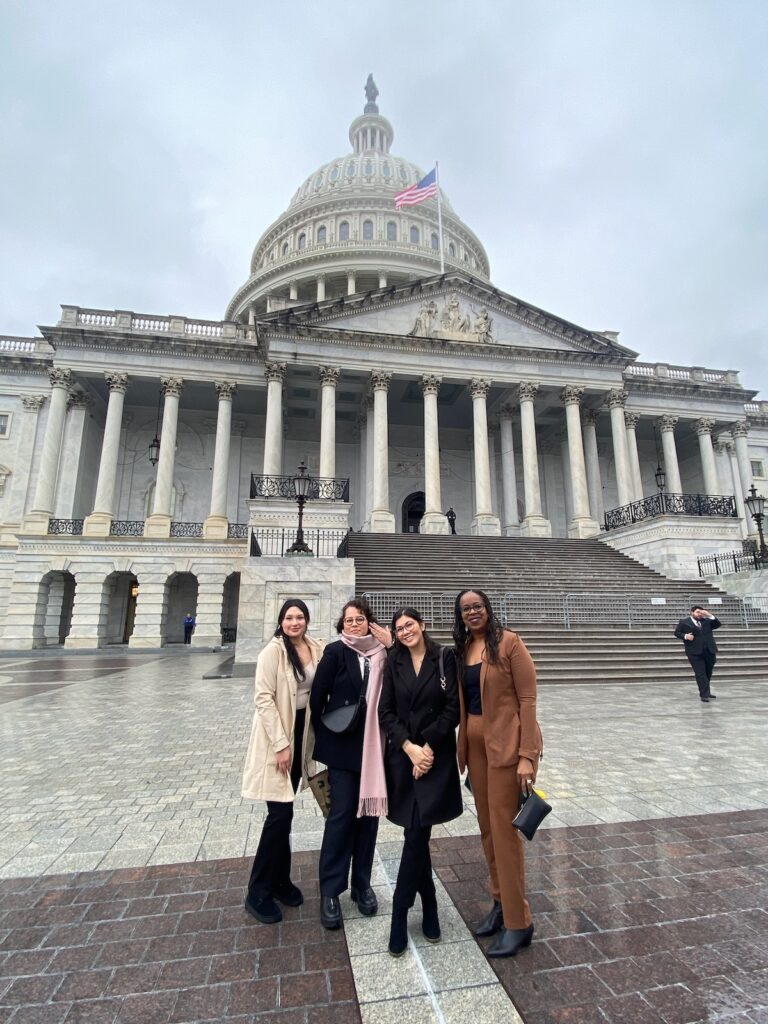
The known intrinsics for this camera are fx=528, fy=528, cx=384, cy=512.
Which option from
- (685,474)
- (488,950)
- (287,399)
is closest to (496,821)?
(488,950)

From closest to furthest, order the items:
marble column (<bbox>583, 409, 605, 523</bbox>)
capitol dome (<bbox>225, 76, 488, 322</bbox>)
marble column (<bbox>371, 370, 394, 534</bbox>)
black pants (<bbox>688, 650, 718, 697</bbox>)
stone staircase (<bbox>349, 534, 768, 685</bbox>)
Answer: black pants (<bbox>688, 650, 718, 697</bbox>), stone staircase (<bbox>349, 534, 768, 685</bbox>), marble column (<bbox>371, 370, 394, 534</bbox>), marble column (<bbox>583, 409, 605, 523</bbox>), capitol dome (<bbox>225, 76, 488, 322</bbox>)

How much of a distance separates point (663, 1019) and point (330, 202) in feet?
187

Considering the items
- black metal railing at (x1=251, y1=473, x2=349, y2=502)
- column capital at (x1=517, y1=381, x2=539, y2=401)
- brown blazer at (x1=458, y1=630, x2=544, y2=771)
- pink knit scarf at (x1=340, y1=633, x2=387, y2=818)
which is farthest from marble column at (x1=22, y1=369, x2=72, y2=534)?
brown blazer at (x1=458, y1=630, x2=544, y2=771)

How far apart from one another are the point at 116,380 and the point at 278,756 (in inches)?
1176

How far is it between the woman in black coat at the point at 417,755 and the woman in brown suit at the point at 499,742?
151 millimetres

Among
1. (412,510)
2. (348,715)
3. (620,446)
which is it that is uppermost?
(620,446)

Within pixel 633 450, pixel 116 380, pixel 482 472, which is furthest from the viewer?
pixel 633 450

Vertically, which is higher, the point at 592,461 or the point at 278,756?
the point at 592,461

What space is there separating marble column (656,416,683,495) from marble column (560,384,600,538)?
7233 mm

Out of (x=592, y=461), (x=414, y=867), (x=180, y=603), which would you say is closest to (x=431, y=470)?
(x=592, y=461)

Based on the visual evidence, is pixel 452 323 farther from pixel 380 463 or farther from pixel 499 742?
pixel 499 742

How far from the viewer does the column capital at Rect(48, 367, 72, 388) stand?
27.8 meters

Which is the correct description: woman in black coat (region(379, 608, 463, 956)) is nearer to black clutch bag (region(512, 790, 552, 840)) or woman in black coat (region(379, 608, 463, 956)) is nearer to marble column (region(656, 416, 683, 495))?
black clutch bag (region(512, 790, 552, 840))

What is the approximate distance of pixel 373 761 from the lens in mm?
3273
